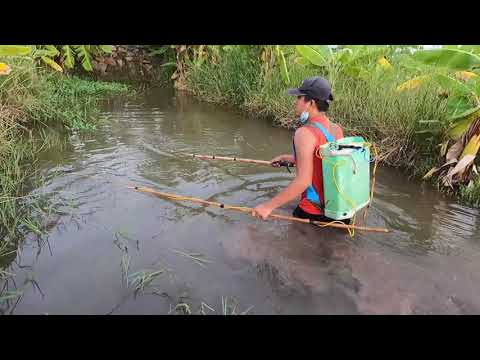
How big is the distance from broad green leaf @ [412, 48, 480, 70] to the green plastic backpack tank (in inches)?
75.7

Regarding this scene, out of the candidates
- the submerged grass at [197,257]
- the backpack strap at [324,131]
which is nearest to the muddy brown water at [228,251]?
the submerged grass at [197,257]

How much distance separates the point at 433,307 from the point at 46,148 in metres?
5.56

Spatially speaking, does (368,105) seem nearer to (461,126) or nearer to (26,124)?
(461,126)

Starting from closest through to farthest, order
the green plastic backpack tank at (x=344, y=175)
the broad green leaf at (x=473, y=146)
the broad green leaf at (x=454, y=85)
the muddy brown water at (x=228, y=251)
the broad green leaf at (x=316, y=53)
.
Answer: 1. the muddy brown water at (x=228, y=251)
2. the green plastic backpack tank at (x=344, y=175)
3. the broad green leaf at (x=473, y=146)
4. the broad green leaf at (x=454, y=85)
5. the broad green leaf at (x=316, y=53)

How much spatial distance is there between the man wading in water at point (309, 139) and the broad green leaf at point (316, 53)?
377cm

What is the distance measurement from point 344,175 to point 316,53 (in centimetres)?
433

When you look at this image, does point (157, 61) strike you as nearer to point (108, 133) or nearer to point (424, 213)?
point (108, 133)

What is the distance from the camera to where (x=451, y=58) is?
14.8 feet

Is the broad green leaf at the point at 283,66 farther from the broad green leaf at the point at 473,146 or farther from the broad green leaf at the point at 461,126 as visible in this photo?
the broad green leaf at the point at 473,146

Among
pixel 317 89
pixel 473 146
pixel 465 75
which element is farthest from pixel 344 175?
pixel 465 75

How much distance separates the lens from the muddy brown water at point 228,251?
2932mm

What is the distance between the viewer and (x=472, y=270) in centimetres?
335

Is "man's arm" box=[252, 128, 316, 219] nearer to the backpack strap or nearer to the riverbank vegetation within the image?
the backpack strap

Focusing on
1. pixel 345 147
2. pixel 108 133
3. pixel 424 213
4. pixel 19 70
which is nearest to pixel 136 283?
pixel 345 147
